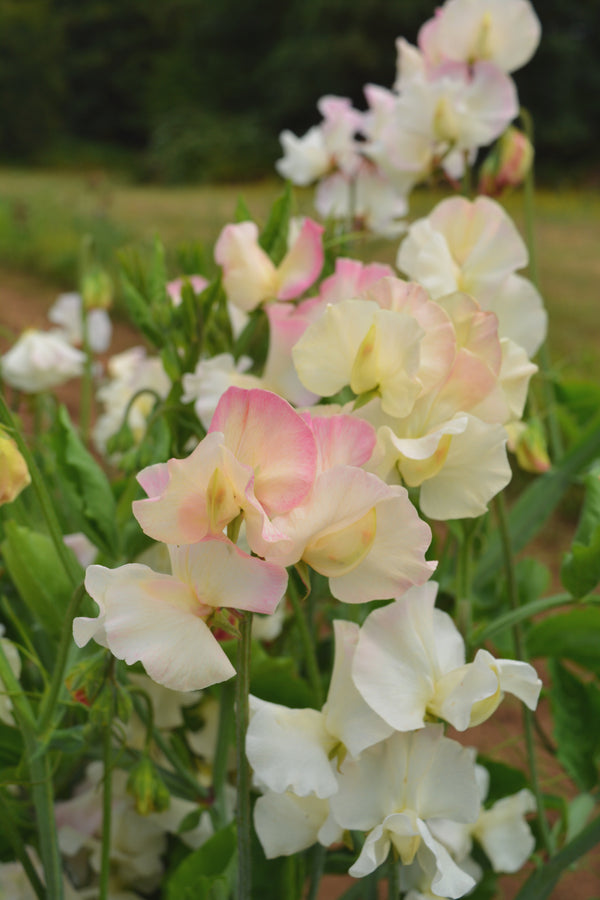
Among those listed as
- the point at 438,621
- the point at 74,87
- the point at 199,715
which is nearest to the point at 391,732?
the point at 438,621

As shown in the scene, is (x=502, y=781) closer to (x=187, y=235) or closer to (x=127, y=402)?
(x=127, y=402)

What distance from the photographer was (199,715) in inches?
29.0

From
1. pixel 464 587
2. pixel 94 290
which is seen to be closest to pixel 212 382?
pixel 464 587

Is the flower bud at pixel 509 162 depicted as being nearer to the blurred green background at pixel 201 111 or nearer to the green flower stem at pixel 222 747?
the green flower stem at pixel 222 747

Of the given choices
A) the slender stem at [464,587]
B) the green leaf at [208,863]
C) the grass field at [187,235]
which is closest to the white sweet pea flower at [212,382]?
the slender stem at [464,587]

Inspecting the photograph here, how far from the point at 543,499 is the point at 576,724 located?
194 mm

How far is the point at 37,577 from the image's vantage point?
Result: 0.59 m

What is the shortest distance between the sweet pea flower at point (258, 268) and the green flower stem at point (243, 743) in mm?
261

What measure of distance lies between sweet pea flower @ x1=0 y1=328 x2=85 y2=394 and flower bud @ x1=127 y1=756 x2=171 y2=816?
0.46 meters

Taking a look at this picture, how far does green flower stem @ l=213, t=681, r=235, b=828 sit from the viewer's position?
61cm

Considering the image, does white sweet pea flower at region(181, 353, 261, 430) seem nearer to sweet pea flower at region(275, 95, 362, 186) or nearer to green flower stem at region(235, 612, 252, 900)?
green flower stem at region(235, 612, 252, 900)

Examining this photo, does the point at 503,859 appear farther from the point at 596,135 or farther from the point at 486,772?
the point at 596,135

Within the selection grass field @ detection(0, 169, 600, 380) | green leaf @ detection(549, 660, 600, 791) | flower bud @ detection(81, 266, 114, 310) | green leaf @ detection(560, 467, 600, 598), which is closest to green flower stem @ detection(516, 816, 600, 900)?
green leaf @ detection(549, 660, 600, 791)

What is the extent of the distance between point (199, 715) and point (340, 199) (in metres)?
0.53
